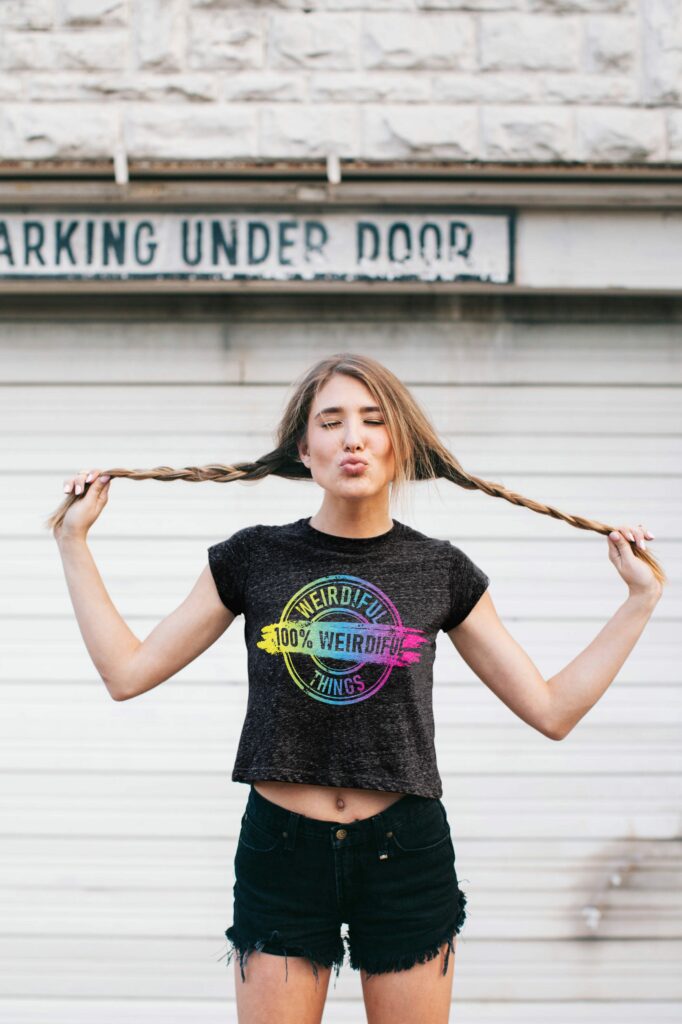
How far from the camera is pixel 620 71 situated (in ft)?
11.4

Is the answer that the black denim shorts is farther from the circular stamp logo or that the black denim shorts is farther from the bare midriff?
the circular stamp logo

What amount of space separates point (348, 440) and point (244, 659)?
187 centimetres

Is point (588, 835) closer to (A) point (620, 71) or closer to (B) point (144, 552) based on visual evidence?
(B) point (144, 552)

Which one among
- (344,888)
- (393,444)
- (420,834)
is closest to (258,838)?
(344,888)

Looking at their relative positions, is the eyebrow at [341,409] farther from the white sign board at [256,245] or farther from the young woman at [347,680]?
the white sign board at [256,245]

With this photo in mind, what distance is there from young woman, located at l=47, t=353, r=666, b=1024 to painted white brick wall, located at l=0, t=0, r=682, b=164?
173cm

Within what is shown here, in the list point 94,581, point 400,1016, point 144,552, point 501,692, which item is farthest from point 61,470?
point 400,1016

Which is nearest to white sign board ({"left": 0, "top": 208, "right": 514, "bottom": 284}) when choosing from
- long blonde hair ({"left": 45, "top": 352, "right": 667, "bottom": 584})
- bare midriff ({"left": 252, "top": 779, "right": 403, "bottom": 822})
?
long blonde hair ({"left": 45, "top": 352, "right": 667, "bottom": 584})

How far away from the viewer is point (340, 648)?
194cm

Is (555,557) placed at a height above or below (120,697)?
below

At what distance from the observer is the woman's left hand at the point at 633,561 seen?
2039 millimetres

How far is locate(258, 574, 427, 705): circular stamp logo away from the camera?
1928 mm

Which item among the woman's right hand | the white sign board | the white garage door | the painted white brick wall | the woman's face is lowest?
the white garage door

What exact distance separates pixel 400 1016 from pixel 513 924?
5.99ft
